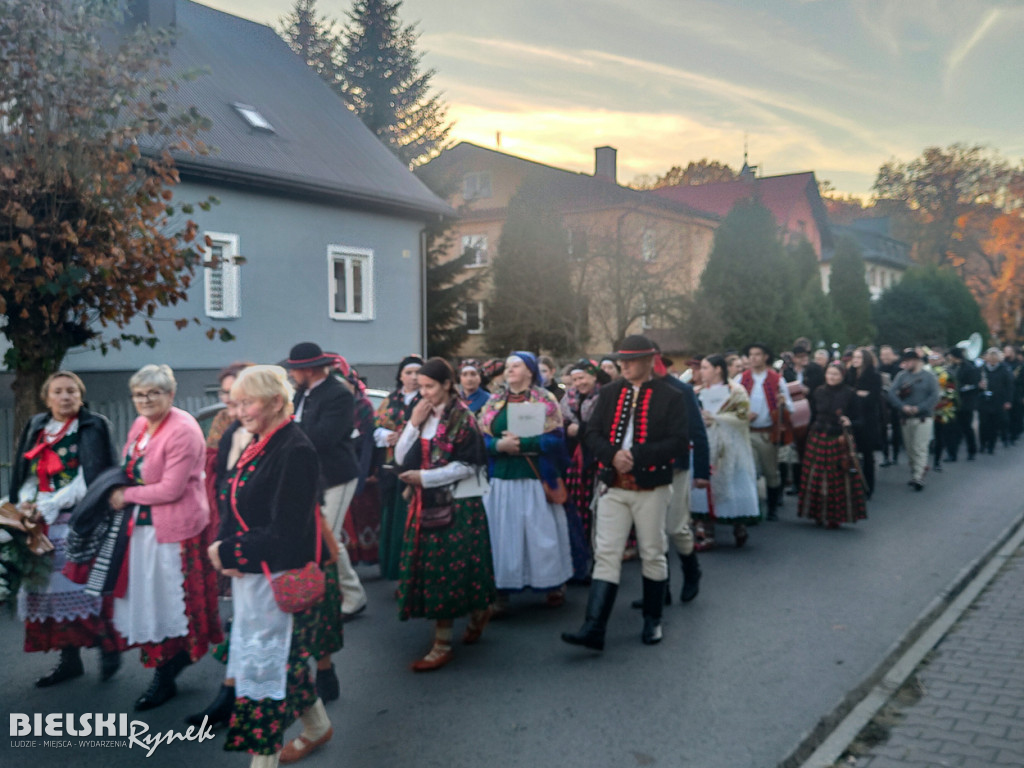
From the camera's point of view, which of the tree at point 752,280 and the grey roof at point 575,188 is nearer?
the tree at point 752,280

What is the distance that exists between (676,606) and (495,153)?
3973 centimetres

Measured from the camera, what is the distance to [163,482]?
5.16 metres

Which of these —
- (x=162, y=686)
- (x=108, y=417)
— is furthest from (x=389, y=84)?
(x=162, y=686)

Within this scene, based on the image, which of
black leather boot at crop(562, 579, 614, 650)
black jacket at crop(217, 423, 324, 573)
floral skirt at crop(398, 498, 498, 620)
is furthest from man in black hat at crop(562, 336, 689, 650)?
black jacket at crop(217, 423, 324, 573)

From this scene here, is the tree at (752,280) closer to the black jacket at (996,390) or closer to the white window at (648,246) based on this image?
the white window at (648,246)

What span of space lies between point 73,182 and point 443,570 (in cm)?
427

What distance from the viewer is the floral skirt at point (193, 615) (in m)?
5.19

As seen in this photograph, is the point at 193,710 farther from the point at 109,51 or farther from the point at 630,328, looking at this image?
the point at 630,328

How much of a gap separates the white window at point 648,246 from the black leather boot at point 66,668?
83.5 feet

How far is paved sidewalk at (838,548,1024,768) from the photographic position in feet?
14.8

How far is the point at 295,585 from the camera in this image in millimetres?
4020

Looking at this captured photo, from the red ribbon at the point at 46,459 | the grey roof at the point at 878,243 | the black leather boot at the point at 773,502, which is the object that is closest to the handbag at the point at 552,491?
the red ribbon at the point at 46,459

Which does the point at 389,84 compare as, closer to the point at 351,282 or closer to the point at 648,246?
the point at 648,246

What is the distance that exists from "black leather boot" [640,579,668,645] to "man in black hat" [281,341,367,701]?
6.82 feet
